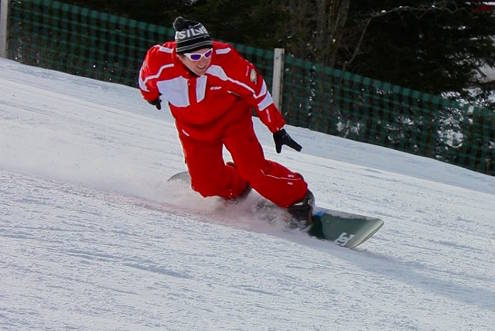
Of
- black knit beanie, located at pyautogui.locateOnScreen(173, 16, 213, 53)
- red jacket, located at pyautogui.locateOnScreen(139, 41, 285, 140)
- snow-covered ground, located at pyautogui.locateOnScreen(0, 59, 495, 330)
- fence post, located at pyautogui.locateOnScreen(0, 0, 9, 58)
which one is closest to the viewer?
snow-covered ground, located at pyautogui.locateOnScreen(0, 59, 495, 330)

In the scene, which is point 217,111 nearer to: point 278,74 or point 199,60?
point 199,60

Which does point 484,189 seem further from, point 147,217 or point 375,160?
point 147,217

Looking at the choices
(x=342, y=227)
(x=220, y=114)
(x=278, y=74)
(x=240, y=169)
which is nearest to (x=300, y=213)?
(x=342, y=227)

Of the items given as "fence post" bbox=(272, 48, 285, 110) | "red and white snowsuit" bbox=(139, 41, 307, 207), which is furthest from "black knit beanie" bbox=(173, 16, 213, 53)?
"fence post" bbox=(272, 48, 285, 110)

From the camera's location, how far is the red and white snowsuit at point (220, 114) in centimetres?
539

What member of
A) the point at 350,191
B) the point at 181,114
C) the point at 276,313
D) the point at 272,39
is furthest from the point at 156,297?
the point at 272,39

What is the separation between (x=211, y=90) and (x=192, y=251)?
4.20ft

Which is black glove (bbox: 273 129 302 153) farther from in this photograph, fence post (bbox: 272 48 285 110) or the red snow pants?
fence post (bbox: 272 48 285 110)

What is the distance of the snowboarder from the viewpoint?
535 cm

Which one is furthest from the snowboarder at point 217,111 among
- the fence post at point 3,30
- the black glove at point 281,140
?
the fence post at point 3,30

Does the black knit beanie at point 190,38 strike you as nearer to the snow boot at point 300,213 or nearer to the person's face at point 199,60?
the person's face at point 199,60

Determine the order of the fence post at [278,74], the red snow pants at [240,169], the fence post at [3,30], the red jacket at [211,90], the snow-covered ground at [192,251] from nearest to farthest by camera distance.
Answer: the snow-covered ground at [192,251]
the red jacket at [211,90]
the red snow pants at [240,169]
the fence post at [278,74]
the fence post at [3,30]

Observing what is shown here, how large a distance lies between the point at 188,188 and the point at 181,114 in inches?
24.7

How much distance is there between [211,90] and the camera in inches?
214
